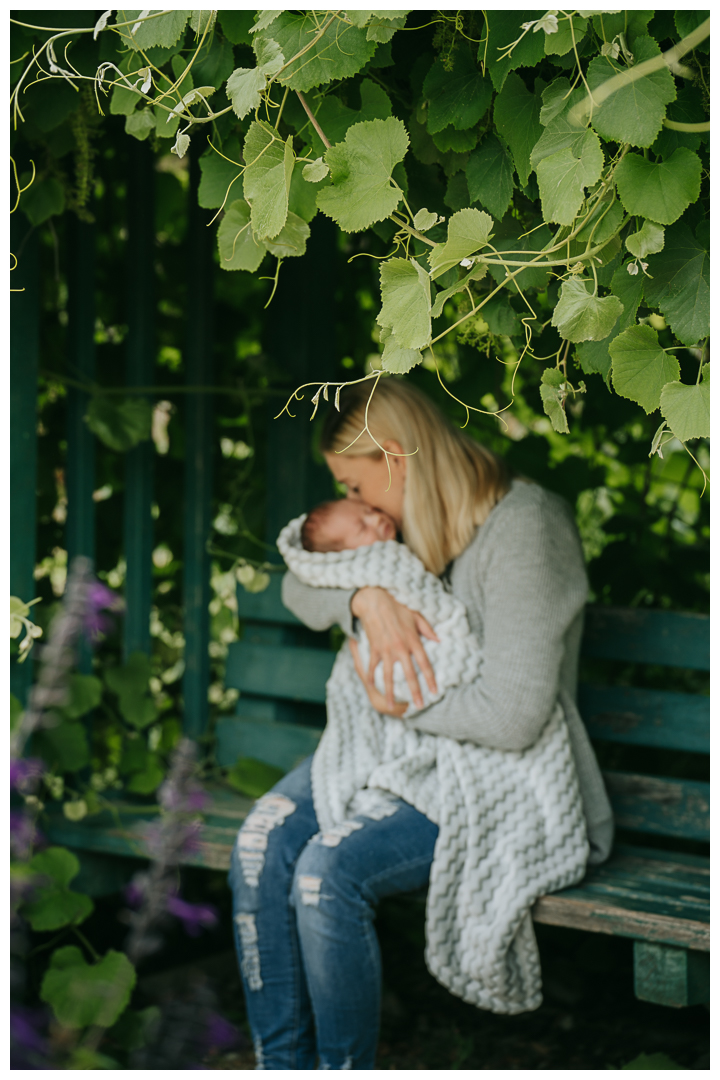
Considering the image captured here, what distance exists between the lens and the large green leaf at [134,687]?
2428 mm

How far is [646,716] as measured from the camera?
2.22 meters

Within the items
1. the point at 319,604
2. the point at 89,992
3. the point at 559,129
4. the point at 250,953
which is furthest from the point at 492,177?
the point at 89,992

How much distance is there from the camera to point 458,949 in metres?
1.83

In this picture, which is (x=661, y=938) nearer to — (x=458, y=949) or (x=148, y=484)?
(x=458, y=949)

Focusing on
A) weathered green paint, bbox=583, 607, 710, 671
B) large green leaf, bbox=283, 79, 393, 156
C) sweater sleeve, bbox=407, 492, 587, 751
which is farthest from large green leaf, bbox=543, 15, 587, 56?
weathered green paint, bbox=583, 607, 710, 671

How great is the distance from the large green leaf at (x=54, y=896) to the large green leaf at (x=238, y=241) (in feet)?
4.59

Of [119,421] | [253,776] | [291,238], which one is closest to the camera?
[291,238]

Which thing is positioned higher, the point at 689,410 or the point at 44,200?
the point at 44,200

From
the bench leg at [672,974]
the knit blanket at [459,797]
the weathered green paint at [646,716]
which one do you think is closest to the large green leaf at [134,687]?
the knit blanket at [459,797]

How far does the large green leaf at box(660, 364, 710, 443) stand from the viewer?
1.00 meters

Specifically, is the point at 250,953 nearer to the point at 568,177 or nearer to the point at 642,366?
the point at 642,366

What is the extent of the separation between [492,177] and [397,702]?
1088mm

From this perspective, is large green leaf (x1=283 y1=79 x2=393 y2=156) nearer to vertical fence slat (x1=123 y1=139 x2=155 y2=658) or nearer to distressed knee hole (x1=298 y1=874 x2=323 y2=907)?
distressed knee hole (x1=298 y1=874 x2=323 y2=907)
